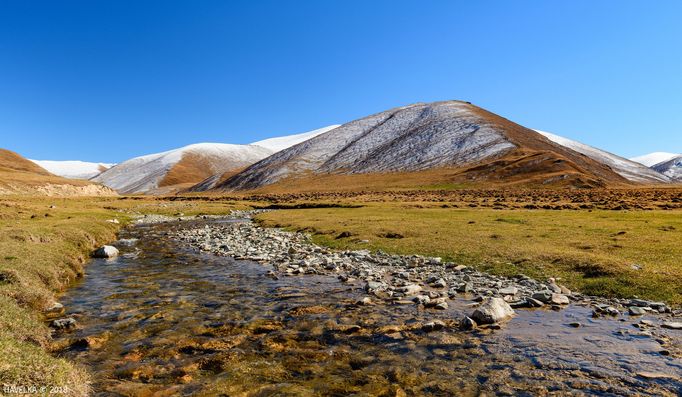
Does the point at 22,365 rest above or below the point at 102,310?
above

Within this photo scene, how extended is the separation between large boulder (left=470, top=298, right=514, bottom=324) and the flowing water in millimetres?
500

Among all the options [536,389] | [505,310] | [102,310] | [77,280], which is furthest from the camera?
[77,280]

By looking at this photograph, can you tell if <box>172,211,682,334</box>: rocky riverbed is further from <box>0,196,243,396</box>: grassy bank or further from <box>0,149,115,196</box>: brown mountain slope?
<box>0,149,115,196</box>: brown mountain slope

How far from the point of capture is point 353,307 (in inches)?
626

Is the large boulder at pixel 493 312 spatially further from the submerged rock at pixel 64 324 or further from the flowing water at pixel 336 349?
the submerged rock at pixel 64 324

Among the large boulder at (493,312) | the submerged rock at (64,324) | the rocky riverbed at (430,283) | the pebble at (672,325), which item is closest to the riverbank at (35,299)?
the submerged rock at (64,324)

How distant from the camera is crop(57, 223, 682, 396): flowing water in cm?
959

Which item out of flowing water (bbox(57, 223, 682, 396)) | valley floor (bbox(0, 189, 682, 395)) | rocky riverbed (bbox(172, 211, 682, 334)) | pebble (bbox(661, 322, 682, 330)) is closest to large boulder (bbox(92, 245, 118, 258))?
valley floor (bbox(0, 189, 682, 395))

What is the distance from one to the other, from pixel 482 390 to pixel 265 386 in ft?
17.1

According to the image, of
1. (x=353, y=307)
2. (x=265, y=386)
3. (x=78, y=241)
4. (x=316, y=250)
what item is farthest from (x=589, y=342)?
(x=78, y=241)

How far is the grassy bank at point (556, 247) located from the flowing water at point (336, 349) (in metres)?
4.30

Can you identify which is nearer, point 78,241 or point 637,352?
point 637,352

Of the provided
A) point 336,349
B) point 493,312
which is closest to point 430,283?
point 493,312

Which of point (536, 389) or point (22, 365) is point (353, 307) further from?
point (22, 365)
